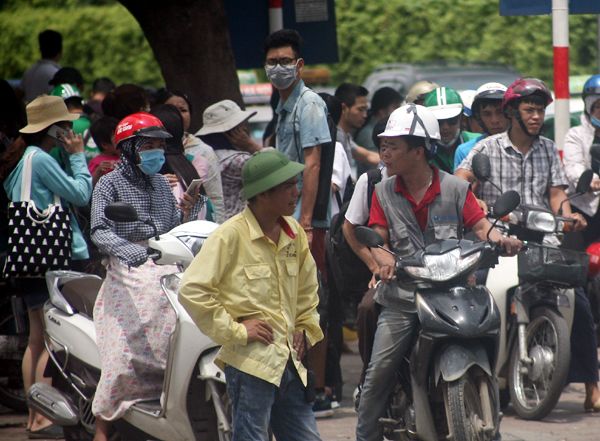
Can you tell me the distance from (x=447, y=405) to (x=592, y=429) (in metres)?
1.73

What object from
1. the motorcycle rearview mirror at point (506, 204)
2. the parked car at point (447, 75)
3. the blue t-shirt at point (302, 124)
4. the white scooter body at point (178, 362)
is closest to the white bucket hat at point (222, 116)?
the blue t-shirt at point (302, 124)

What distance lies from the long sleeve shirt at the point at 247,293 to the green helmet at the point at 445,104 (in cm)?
307

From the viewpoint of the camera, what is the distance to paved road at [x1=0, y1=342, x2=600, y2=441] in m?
5.33

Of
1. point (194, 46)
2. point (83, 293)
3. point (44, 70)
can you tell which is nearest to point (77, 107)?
point (194, 46)

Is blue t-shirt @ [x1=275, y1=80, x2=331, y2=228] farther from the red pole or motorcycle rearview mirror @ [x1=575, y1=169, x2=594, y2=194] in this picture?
the red pole

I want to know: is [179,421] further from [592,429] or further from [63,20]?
→ [63,20]

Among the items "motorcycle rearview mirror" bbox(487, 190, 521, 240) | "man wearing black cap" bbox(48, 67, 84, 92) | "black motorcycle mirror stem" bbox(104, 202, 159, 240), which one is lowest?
"motorcycle rearview mirror" bbox(487, 190, 521, 240)

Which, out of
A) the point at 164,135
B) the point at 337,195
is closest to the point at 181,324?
the point at 164,135

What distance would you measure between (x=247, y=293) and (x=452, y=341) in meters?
1.22

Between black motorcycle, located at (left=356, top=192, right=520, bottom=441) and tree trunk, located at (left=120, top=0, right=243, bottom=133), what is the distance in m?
4.42

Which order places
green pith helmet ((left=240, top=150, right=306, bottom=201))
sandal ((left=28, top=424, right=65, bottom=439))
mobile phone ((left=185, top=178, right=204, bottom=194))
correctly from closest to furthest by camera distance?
green pith helmet ((left=240, top=150, right=306, bottom=201))
mobile phone ((left=185, top=178, right=204, bottom=194))
sandal ((left=28, top=424, right=65, bottom=439))

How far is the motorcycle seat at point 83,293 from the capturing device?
5.03 metres

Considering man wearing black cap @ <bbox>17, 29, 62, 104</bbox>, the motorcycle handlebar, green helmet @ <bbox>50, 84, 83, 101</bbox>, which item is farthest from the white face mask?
Answer: man wearing black cap @ <bbox>17, 29, 62, 104</bbox>

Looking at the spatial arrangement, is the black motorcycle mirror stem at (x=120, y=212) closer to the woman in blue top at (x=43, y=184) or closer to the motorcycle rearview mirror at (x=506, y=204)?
the woman in blue top at (x=43, y=184)
